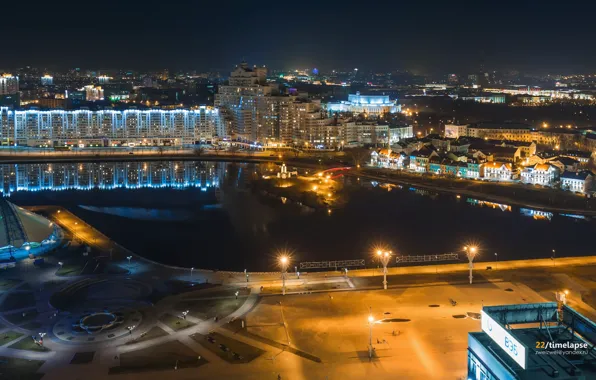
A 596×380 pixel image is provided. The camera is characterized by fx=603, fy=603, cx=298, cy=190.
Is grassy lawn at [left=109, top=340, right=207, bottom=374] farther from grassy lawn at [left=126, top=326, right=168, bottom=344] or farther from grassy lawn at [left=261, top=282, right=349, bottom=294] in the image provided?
grassy lawn at [left=261, top=282, right=349, bottom=294]

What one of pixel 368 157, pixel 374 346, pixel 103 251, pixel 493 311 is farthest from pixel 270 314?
pixel 368 157

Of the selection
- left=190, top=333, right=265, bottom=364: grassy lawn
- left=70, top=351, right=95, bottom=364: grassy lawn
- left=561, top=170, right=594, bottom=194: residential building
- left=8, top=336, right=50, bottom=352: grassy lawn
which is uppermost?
left=561, top=170, right=594, bottom=194: residential building

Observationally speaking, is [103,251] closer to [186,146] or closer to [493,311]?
[493,311]

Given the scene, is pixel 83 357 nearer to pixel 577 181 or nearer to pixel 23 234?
pixel 23 234

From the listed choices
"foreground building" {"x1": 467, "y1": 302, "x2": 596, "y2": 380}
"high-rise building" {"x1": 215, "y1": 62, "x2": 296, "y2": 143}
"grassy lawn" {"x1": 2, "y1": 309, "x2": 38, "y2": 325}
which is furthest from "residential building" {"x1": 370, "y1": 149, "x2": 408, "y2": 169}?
"foreground building" {"x1": 467, "y1": 302, "x2": 596, "y2": 380}

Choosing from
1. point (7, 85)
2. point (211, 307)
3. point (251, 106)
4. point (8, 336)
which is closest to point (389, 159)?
point (251, 106)

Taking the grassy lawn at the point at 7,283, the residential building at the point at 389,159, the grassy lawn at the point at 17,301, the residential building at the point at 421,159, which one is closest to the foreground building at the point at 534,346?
the grassy lawn at the point at 17,301

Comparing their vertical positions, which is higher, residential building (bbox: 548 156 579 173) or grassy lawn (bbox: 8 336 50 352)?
residential building (bbox: 548 156 579 173)
